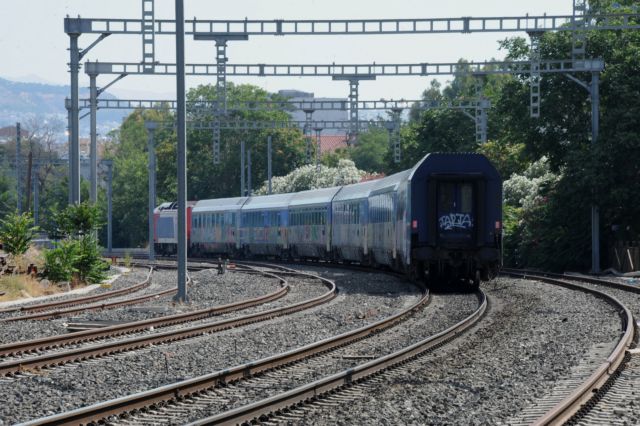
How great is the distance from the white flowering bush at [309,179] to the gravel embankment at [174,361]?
251 feet

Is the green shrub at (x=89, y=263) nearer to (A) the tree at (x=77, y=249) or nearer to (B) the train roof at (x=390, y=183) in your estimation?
(A) the tree at (x=77, y=249)

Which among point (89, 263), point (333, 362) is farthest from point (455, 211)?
point (333, 362)

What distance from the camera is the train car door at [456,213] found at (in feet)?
95.4

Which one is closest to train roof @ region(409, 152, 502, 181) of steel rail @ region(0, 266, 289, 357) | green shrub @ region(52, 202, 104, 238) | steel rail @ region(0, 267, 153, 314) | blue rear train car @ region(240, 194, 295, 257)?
steel rail @ region(0, 266, 289, 357)

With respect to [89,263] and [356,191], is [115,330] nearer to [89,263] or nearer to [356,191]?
[89,263]

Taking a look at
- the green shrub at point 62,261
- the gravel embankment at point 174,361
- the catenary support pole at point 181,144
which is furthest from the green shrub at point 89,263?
the gravel embankment at point 174,361

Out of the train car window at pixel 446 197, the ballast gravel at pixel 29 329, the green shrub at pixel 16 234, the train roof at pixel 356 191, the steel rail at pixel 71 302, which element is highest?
the train roof at pixel 356 191

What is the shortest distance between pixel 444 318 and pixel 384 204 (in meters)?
14.0

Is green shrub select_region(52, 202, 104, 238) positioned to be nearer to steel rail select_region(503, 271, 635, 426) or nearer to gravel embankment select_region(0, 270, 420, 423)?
gravel embankment select_region(0, 270, 420, 423)

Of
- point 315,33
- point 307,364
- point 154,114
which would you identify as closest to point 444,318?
point 307,364

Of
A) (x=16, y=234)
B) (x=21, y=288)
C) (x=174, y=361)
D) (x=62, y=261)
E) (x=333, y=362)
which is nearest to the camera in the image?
(x=333, y=362)

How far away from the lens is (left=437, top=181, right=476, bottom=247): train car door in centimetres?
2908

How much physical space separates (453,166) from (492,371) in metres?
15.7

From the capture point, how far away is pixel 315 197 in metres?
52.2
